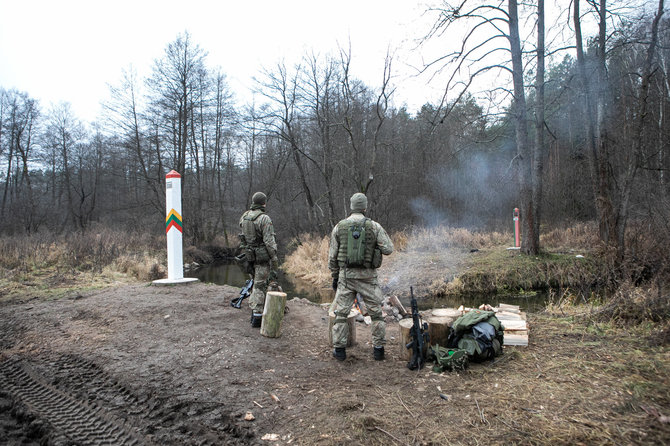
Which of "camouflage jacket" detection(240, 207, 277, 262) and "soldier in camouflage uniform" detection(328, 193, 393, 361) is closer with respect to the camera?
"soldier in camouflage uniform" detection(328, 193, 393, 361)

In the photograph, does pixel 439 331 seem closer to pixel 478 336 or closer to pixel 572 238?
pixel 478 336

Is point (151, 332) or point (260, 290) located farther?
point (260, 290)

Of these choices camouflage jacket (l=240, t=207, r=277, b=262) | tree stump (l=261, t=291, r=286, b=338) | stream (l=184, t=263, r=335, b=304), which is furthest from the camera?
stream (l=184, t=263, r=335, b=304)

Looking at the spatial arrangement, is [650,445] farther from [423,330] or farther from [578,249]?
[578,249]

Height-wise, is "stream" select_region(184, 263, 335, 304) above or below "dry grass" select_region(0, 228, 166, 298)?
below

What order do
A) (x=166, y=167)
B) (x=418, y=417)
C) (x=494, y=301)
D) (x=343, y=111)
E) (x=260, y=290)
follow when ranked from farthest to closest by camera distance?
(x=166, y=167) → (x=343, y=111) → (x=494, y=301) → (x=260, y=290) → (x=418, y=417)

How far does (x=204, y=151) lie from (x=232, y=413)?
24633 mm

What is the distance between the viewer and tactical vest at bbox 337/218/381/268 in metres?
4.83

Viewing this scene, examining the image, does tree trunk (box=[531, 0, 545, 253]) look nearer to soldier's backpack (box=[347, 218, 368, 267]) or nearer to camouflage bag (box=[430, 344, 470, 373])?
soldier's backpack (box=[347, 218, 368, 267])

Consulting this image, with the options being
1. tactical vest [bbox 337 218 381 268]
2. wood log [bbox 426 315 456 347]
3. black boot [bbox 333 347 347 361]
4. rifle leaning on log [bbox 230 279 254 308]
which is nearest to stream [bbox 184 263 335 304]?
rifle leaning on log [bbox 230 279 254 308]

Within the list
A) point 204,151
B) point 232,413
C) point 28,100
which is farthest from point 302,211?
point 232,413

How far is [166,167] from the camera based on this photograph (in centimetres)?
2447

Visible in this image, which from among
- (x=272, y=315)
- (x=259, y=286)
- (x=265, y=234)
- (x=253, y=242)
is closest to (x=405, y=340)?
(x=272, y=315)

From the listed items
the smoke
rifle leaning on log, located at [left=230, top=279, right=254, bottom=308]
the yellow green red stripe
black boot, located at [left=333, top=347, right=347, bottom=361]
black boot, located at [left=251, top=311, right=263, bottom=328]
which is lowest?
black boot, located at [left=333, top=347, right=347, bottom=361]
